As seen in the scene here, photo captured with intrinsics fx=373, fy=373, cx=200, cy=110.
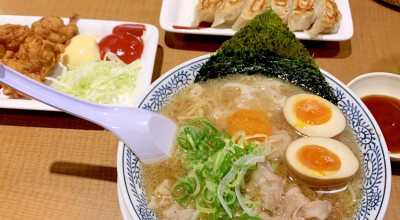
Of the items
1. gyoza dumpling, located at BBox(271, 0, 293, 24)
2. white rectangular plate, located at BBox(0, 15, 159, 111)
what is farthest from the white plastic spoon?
gyoza dumpling, located at BBox(271, 0, 293, 24)

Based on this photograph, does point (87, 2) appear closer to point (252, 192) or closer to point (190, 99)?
point (190, 99)

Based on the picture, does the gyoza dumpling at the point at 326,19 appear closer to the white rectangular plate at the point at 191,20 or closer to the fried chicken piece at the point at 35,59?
the white rectangular plate at the point at 191,20

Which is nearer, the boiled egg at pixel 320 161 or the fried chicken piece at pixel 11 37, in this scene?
the boiled egg at pixel 320 161

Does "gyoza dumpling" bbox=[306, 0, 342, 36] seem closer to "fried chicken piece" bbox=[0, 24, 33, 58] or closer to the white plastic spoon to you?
the white plastic spoon

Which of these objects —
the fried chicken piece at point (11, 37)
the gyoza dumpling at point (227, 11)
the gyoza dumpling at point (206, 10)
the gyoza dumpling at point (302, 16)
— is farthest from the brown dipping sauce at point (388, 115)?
the fried chicken piece at point (11, 37)

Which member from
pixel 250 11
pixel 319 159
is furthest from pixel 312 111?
pixel 250 11

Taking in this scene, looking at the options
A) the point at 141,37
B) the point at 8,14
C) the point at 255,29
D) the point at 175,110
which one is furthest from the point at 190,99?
the point at 8,14
